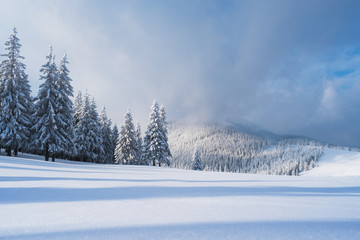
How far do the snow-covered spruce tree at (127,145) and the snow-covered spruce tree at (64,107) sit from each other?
39.4 ft

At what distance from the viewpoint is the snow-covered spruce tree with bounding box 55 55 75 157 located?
22.7 metres

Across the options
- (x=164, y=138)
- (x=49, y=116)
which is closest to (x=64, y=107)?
(x=49, y=116)

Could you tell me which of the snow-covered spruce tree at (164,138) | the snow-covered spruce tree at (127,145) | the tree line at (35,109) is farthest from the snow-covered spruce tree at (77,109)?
the snow-covered spruce tree at (164,138)

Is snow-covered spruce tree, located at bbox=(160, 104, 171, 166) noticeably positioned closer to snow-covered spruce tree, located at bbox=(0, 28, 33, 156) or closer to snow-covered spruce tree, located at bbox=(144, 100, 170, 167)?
snow-covered spruce tree, located at bbox=(144, 100, 170, 167)

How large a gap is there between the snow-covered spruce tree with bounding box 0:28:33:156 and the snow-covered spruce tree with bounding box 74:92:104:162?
999cm

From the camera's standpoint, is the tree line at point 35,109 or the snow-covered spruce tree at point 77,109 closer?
the tree line at point 35,109

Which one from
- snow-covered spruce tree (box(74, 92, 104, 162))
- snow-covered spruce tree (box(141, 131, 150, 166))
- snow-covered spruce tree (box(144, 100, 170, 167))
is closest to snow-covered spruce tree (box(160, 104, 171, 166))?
snow-covered spruce tree (box(144, 100, 170, 167))

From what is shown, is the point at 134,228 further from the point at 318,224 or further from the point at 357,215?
the point at 357,215

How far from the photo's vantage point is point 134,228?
2961 millimetres

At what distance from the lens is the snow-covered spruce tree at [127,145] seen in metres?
36.2

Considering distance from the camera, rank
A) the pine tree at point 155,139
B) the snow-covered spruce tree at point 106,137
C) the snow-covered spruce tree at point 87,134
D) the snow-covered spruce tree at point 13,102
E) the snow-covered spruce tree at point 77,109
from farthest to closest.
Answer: the snow-covered spruce tree at point 106,137
the snow-covered spruce tree at point 77,109
the pine tree at point 155,139
the snow-covered spruce tree at point 87,134
the snow-covered spruce tree at point 13,102

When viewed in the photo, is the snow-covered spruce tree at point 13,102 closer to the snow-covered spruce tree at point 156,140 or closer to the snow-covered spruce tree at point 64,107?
the snow-covered spruce tree at point 64,107

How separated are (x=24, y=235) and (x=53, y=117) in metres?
23.7

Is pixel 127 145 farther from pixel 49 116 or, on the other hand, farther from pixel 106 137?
pixel 49 116
